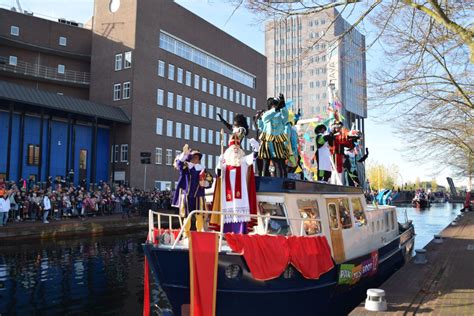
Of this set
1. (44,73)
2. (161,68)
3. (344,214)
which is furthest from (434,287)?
(44,73)

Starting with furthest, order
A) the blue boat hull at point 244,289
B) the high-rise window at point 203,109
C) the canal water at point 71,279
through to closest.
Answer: the high-rise window at point 203,109
the canal water at point 71,279
the blue boat hull at point 244,289

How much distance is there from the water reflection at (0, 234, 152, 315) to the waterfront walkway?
6.03 m

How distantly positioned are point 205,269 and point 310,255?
2.01 m

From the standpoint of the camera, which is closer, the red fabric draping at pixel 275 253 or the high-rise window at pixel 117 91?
the red fabric draping at pixel 275 253

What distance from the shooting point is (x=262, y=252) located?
24.9 ft

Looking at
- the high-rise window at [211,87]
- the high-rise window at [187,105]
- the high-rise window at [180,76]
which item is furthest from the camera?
the high-rise window at [211,87]

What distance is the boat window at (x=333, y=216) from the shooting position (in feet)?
30.7

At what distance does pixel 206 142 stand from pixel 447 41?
48229mm

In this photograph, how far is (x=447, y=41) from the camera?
10.4m

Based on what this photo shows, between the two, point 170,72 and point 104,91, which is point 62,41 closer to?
point 104,91

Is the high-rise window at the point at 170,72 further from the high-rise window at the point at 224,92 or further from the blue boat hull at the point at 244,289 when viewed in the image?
the blue boat hull at the point at 244,289

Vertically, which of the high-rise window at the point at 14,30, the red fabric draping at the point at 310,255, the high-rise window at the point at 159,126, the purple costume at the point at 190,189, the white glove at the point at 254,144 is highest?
the high-rise window at the point at 14,30

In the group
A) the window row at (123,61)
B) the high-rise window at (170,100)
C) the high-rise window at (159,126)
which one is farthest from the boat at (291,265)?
the high-rise window at (170,100)

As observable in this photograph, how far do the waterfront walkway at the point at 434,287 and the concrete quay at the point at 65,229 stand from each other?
16.8 metres
